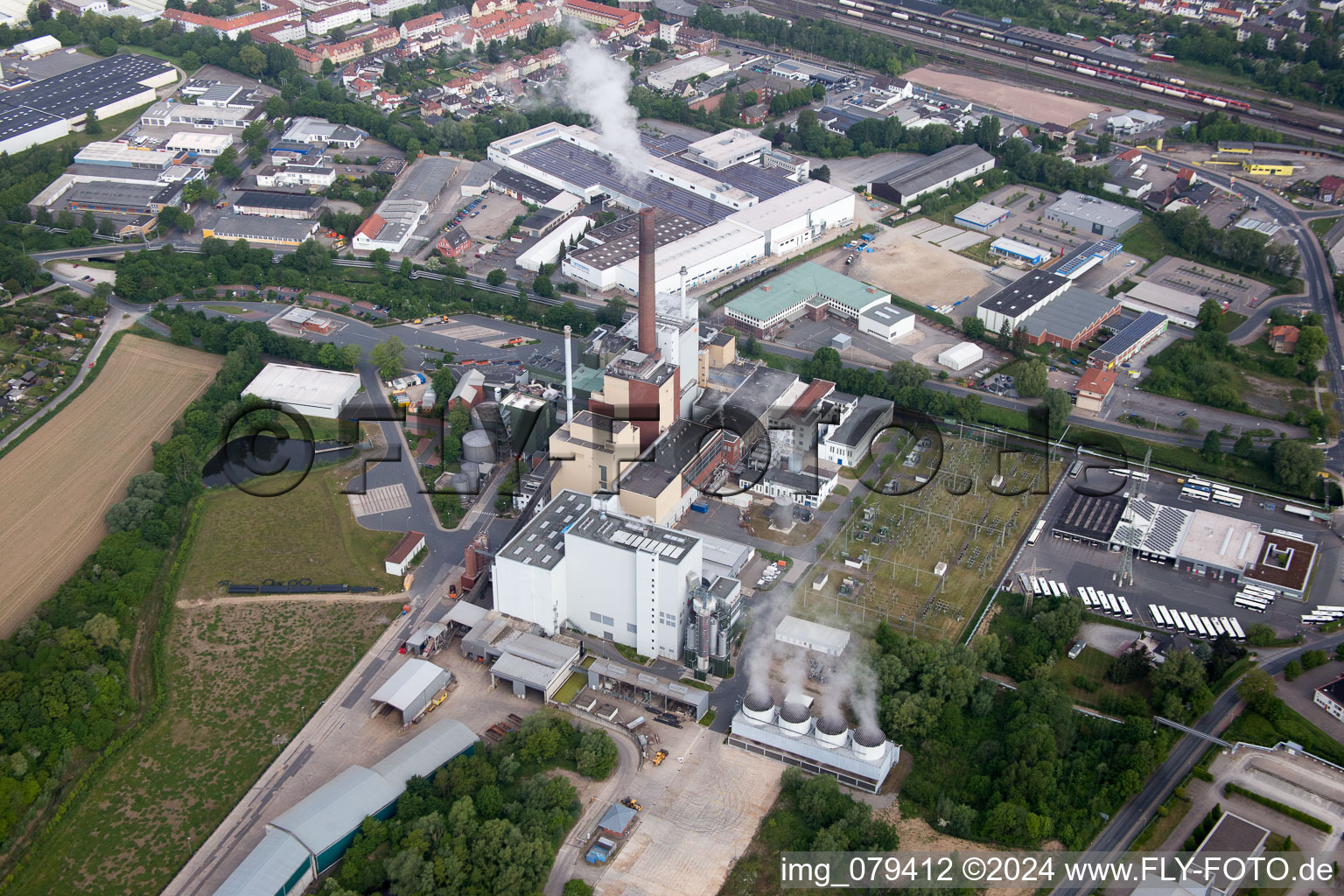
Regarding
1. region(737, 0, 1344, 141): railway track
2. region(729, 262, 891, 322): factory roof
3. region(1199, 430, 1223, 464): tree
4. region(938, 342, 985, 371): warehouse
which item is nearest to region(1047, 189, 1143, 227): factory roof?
region(729, 262, 891, 322): factory roof

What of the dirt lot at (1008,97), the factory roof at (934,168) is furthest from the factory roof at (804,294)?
the dirt lot at (1008,97)

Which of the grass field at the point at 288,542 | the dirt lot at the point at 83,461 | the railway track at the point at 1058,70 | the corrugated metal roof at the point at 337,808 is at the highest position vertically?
the railway track at the point at 1058,70

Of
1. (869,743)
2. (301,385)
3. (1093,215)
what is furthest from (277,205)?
(869,743)

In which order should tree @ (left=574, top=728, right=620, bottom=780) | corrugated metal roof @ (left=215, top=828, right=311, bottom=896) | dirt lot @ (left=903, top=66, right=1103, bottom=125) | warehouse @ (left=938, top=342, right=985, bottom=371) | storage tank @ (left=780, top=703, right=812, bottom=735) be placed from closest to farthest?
corrugated metal roof @ (left=215, top=828, right=311, bottom=896)
tree @ (left=574, top=728, right=620, bottom=780)
storage tank @ (left=780, top=703, right=812, bottom=735)
warehouse @ (left=938, top=342, right=985, bottom=371)
dirt lot @ (left=903, top=66, right=1103, bottom=125)

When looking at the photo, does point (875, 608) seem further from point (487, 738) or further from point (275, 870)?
point (275, 870)

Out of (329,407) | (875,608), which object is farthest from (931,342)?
(329,407)

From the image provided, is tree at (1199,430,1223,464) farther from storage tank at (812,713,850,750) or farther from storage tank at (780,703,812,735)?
storage tank at (780,703,812,735)

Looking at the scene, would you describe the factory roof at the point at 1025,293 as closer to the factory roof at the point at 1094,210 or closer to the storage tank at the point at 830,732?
the factory roof at the point at 1094,210
